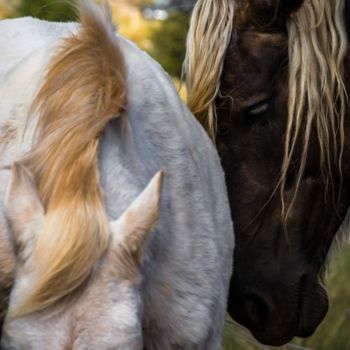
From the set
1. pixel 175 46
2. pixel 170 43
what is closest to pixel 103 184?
pixel 175 46

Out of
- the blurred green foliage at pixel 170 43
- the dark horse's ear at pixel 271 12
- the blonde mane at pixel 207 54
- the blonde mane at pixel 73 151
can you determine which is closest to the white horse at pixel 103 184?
the blonde mane at pixel 73 151

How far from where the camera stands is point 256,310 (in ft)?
16.8

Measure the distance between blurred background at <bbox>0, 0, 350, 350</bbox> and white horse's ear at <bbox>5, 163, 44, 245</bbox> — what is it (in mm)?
936

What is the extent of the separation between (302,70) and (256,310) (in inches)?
38.6

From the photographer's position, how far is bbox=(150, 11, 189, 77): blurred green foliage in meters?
13.1

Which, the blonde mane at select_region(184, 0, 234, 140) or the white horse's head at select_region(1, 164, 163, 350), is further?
the blonde mane at select_region(184, 0, 234, 140)

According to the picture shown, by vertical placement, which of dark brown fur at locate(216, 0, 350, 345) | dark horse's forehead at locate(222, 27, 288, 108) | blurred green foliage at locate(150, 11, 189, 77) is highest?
dark horse's forehead at locate(222, 27, 288, 108)

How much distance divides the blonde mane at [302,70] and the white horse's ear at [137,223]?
1603 millimetres

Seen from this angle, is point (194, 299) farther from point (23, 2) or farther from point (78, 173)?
point (23, 2)

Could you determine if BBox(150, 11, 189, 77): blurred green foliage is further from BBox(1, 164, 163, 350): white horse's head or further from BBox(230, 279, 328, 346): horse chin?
BBox(1, 164, 163, 350): white horse's head

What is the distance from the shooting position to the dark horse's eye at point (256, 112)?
201 inches

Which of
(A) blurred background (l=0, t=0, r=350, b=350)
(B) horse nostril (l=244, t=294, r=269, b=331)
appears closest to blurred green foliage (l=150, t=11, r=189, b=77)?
(A) blurred background (l=0, t=0, r=350, b=350)

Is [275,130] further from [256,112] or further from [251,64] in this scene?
[251,64]

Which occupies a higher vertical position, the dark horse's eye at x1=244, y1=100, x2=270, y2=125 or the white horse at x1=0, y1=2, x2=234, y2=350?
the white horse at x1=0, y1=2, x2=234, y2=350
